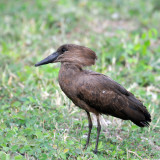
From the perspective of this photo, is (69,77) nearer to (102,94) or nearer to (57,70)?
(102,94)

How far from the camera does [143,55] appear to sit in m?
8.05

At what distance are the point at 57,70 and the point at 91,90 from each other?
2.30 meters

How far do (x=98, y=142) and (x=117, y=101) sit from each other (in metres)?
0.68

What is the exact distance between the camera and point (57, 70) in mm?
6934

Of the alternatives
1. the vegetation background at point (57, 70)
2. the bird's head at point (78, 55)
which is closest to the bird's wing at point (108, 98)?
the bird's head at point (78, 55)

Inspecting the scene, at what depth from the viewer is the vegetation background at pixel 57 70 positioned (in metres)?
4.70

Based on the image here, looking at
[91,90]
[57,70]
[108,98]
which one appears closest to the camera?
[91,90]

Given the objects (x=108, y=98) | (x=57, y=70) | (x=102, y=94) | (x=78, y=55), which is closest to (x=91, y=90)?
(x=102, y=94)

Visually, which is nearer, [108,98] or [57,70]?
[108,98]

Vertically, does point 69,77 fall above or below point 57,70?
above

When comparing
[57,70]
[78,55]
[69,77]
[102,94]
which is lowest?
[57,70]

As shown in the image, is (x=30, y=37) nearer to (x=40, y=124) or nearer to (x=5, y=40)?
(x=5, y=40)

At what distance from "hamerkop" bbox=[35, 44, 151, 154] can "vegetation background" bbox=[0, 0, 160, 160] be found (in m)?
0.45

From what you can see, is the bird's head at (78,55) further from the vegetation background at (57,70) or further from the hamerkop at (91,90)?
the vegetation background at (57,70)
